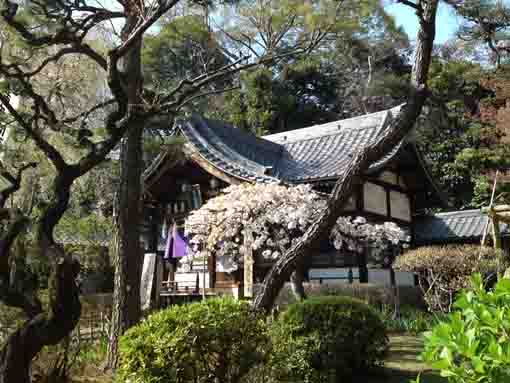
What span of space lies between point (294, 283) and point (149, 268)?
651 cm

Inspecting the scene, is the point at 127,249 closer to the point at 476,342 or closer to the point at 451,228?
the point at 476,342

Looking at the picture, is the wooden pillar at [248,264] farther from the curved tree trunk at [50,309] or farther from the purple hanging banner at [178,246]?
the curved tree trunk at [50,309]

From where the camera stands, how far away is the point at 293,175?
14.4 m

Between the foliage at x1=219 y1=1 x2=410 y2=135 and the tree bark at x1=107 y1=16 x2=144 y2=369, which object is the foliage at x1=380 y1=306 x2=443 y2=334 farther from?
the foliage at x1=219 y1=1 x2=410 y2=135

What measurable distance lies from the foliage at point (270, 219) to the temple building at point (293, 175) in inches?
69.1

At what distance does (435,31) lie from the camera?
5.60 m

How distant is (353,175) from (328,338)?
2121mm

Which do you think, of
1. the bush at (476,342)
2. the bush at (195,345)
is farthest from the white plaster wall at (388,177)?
the bush at (476,342)

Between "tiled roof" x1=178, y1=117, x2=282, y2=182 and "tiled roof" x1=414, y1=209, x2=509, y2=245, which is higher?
"tiled roof" x1=178, y1=117, x2=282, y2=182

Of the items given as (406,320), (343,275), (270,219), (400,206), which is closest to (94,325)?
(270,219)

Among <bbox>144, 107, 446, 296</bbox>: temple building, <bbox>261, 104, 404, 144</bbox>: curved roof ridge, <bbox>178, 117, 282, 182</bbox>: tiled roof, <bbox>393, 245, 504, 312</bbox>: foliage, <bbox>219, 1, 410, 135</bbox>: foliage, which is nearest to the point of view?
<bbox>393, 245, 504, 312</bbox>: foliage

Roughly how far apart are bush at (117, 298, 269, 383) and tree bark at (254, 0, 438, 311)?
1.00 meters

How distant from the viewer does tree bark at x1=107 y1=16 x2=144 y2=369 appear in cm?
739

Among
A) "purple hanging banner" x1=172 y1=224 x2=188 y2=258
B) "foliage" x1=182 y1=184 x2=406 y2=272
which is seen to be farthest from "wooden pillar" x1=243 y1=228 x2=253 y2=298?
"purple hanging banner" x1=172 y1=224 x2=188 y2=258
